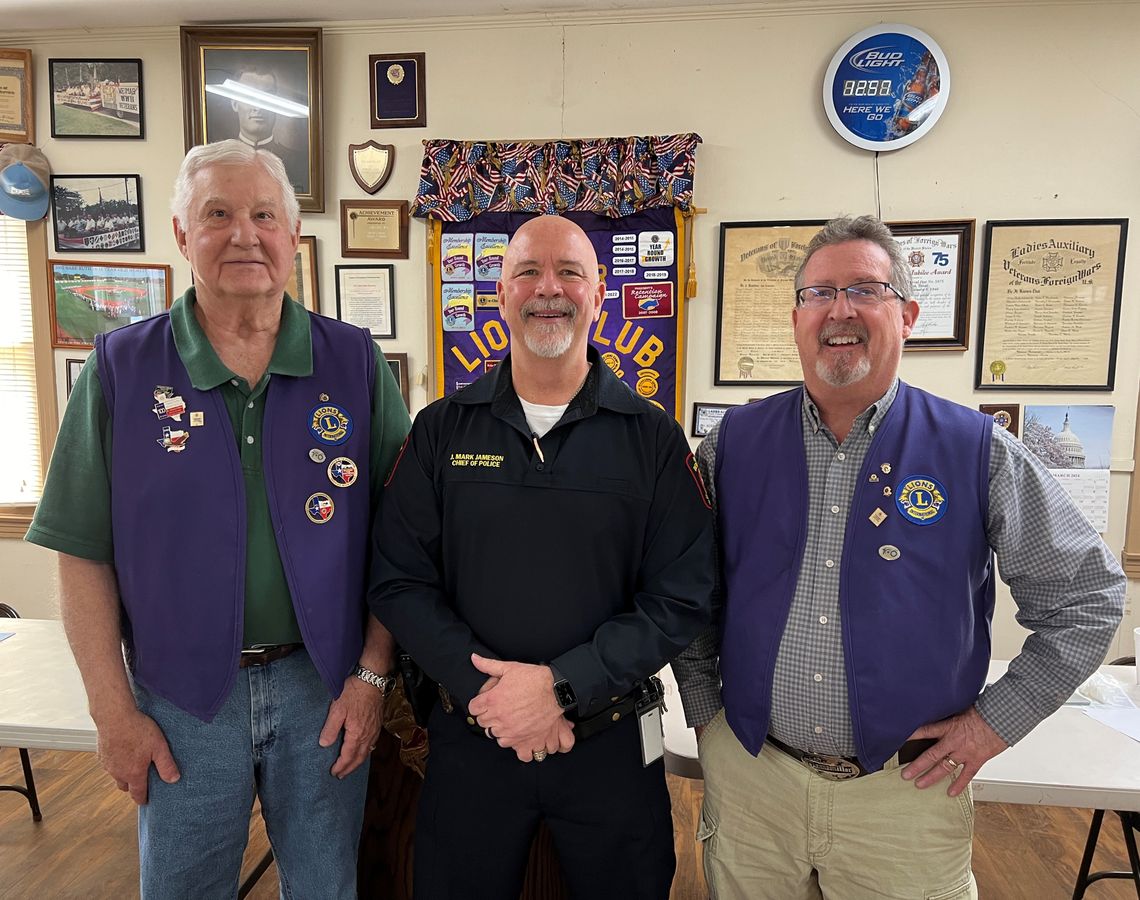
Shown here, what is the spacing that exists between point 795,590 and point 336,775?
3.08 feet

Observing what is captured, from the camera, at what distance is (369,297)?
3.47 m

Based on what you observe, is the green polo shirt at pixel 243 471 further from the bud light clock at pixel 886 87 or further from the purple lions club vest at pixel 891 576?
the bud light clock at pixel 886 87

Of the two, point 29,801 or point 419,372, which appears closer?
point 29,801

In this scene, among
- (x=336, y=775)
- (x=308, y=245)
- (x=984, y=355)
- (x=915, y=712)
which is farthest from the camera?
(x=308, y=245)

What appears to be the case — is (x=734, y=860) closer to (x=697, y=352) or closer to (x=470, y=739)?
(x=470, y=739)

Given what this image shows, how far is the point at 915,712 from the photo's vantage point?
1.24m

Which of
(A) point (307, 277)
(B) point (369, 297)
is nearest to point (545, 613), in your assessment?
(B) point (369, 297)

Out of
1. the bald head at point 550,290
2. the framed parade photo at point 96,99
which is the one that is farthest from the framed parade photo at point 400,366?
the bald head at point 550,290

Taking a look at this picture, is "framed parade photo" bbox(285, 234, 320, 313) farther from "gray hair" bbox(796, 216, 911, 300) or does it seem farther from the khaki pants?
the khaki pants

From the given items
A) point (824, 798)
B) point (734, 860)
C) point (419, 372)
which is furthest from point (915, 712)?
point (419, 372)

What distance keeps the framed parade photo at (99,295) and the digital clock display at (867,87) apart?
3.38 m

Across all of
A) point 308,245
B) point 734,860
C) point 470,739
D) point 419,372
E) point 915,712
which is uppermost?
point 308,245

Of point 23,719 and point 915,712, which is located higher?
point 915,712

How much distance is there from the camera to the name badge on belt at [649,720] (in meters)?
1.32
